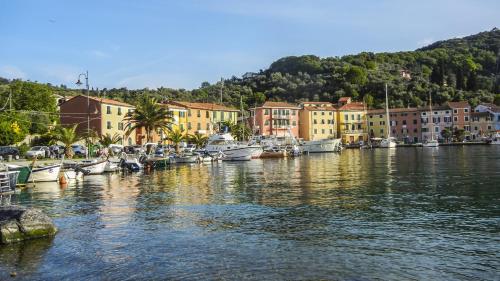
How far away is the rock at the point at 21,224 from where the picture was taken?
19.4 metres

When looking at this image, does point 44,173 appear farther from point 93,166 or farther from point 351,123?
point 351,123

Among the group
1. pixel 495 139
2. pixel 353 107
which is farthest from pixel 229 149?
pixel 495 139

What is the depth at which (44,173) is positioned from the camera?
4528cm

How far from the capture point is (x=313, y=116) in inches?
5935

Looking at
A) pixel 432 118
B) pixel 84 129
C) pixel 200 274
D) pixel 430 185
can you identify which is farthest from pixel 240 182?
pixel 432 118

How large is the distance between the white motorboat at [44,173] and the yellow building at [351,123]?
11983 centimetres

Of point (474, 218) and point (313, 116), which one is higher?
point (313, 116)

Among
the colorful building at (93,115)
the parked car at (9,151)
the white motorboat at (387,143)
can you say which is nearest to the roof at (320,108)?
the white motorboat at (387,143)

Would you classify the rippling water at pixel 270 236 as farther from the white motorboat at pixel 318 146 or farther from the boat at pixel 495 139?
the boat at pixel 495 139

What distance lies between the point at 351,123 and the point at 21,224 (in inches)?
5669

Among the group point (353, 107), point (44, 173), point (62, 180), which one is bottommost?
point (62, 180)

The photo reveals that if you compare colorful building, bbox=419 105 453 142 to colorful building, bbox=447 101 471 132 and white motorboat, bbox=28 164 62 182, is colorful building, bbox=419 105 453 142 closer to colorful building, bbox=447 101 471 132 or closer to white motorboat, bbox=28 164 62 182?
colorful building, bbox=447 101 471 132

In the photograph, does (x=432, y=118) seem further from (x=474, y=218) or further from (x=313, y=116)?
(x=474, y=218)

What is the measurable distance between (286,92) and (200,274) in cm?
17254
